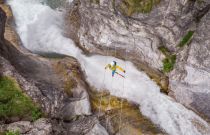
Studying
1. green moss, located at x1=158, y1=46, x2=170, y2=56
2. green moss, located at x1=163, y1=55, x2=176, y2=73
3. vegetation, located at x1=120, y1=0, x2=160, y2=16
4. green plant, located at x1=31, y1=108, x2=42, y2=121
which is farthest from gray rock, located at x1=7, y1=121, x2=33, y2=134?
vegetation, located at x1=120, y1=0, x2=160, y2=16

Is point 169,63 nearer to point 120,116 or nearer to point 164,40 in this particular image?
point 164,40

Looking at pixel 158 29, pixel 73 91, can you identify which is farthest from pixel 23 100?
pixel 158 29

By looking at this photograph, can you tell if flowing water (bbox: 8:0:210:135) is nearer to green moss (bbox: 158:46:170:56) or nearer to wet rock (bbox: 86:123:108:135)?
green moss (bbox: 158:46:170:56)

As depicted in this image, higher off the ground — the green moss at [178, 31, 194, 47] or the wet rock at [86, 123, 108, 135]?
the green moss at [178, 31, 194, 47]

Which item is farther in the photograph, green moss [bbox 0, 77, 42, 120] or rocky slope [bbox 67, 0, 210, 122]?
rocky slope [bbox 67, 0, 210, 122]

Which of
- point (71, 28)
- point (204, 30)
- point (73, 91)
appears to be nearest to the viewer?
point (204, 30)

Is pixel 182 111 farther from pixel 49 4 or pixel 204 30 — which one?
pixel 49 4

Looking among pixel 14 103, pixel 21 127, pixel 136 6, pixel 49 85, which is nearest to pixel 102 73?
pixel 49 85
